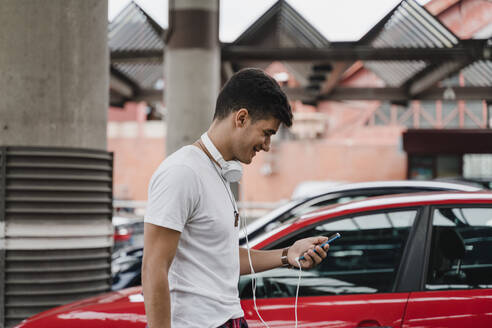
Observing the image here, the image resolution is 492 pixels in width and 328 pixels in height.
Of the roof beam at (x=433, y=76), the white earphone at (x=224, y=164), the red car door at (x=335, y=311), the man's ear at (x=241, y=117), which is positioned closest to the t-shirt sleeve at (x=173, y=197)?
the white earphone at (x=224, y=164)

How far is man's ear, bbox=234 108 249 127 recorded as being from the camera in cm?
222

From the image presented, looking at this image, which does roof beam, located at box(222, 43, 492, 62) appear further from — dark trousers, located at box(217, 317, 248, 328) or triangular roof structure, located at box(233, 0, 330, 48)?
dark trousers, located at box(217, 317, 248, 328)

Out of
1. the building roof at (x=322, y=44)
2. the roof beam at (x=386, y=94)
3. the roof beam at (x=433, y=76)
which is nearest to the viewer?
the building roof at (x=322, y=44)

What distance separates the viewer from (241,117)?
2229 millimetres

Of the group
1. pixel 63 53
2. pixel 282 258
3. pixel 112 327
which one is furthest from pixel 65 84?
pixel 282 258

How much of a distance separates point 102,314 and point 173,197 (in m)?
1.81

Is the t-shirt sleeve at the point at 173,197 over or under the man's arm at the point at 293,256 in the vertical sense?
over

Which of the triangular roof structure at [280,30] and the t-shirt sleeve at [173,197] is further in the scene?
the triangular roof structure at [280,30]

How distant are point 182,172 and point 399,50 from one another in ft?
43.6

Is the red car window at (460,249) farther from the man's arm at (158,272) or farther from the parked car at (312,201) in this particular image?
the parked car at (312,201)

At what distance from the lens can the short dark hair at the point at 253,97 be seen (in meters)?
2.23

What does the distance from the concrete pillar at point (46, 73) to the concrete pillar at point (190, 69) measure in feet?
25.1

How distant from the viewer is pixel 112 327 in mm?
3482

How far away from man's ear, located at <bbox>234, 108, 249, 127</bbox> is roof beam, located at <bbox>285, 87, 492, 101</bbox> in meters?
17.4
